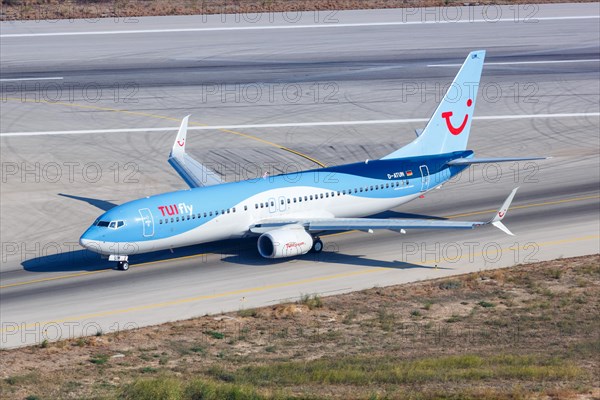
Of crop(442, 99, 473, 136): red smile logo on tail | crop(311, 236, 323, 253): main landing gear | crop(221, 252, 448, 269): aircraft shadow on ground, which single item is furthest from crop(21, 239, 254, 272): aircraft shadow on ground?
crop(442, 99, 473, 136): red smile logo on tail

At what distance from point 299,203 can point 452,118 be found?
1131cm

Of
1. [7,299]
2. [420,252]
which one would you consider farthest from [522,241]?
[7,299]

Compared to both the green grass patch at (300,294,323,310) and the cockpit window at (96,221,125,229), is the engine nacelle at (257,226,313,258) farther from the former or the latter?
the cockpit window at (96,221,125,229)

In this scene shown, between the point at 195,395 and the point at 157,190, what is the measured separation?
31566 mm

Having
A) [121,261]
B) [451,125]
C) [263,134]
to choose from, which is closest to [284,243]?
[121,261]

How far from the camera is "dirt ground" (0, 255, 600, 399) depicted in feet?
128

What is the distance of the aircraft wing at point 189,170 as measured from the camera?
2457 inches

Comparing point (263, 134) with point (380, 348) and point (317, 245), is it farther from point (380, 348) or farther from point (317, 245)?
point (380, 348)

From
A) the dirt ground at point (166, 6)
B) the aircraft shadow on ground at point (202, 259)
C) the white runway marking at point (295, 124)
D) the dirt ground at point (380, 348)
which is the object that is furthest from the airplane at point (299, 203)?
the dirt ground at point (166, 6)

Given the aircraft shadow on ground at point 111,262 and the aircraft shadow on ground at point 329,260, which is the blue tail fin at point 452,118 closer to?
the aircraft shadow on ground at point 329,260

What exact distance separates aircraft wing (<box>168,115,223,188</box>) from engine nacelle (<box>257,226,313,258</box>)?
287 inches

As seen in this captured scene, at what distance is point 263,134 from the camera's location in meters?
78.1

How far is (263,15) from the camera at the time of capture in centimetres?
10756

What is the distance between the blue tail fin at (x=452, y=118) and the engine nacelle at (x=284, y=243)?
8831 millimetres
